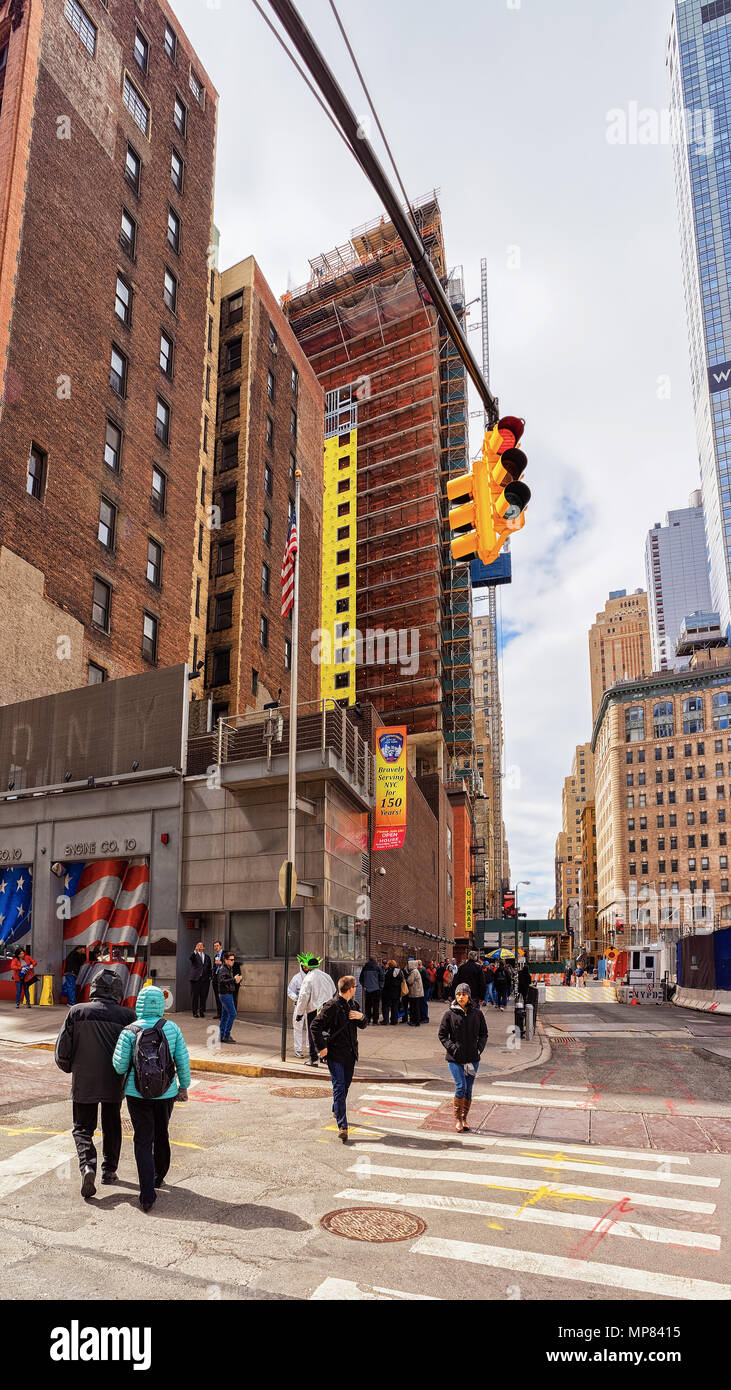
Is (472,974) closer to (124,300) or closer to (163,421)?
(163,421)

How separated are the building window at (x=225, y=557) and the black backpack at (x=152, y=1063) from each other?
3759 cm

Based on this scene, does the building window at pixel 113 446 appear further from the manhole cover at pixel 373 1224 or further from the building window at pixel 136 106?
the manhole cover at pixel 373 1224

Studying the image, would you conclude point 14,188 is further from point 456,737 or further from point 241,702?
point 456,737

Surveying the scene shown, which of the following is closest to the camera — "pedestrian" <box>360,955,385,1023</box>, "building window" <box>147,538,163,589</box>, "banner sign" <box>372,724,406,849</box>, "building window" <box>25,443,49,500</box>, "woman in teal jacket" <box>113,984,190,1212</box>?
"woman in teal jacket" <box>113,984,190,1212</box>

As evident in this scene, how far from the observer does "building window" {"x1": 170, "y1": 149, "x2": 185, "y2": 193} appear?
41094 millimetres

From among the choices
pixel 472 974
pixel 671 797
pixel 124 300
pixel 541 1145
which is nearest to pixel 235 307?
pixel 124 300

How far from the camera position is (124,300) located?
36188 millimetres

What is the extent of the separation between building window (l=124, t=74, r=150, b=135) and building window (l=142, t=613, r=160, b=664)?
20584 mm

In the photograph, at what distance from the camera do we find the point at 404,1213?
7414 mm

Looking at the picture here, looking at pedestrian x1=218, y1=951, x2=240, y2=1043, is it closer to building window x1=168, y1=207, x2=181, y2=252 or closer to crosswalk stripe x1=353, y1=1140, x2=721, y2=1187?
crosswalk stripe x1=353, y1=1140, x2=721, y2=1187

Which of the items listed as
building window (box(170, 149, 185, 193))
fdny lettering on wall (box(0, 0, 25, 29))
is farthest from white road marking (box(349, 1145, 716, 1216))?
building window (box(170, 149, 185, 193))

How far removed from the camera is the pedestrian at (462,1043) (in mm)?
10906
